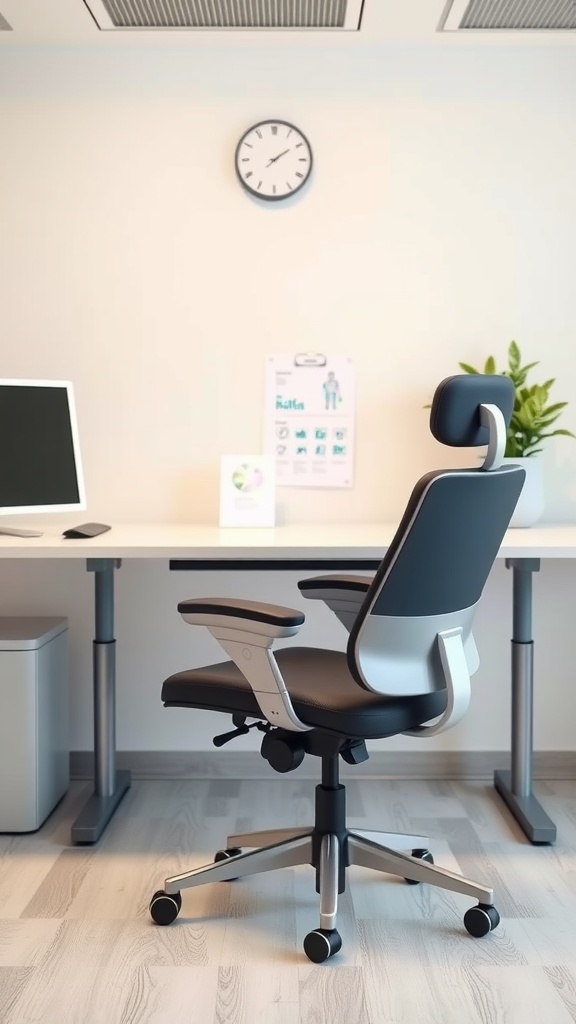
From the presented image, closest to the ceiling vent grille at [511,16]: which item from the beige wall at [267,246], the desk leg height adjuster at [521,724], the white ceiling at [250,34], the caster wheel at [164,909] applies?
the white ceiling at [250,34]

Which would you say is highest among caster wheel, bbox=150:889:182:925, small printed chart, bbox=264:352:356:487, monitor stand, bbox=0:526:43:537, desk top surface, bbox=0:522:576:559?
small printed chart, bbox=264:352:356:487

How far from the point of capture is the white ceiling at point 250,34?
10.2 feet

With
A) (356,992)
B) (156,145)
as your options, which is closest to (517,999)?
(356,992)

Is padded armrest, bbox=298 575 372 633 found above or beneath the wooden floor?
above

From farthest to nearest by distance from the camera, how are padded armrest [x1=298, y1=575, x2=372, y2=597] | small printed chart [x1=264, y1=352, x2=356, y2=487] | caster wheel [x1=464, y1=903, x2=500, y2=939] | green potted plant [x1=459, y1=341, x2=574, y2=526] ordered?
1. small printed chart [x1=264, y1=352, x2=356, y2=487]
2. green potted plant [x1=459, y1=341, x2=574, y2=526]
3. padded armrest [x1=298, y1=575, x2=372, y2=597]
4. caster wheel [x1=464, y1=903, x2=500, y2=939]

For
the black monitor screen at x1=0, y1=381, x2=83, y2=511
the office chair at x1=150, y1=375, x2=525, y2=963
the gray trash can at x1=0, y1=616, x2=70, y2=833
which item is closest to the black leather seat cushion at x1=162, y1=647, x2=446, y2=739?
the office chair at x1=150, y1=375, x2=525, y2=963

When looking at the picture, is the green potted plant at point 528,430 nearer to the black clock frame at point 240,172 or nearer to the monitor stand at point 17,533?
the black clock frame at point 240,172

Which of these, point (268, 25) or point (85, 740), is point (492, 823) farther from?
point (268, 25)

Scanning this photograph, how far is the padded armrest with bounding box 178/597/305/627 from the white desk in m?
0.55

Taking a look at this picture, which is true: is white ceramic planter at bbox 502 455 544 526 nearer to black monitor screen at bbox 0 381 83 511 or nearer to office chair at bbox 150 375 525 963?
office chair at bbox 150 375 525 963

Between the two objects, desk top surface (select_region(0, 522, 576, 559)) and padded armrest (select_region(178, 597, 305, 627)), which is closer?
padded armrest (select_region(178, 597, 305, 627))

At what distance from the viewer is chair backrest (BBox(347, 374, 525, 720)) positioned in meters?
2.05

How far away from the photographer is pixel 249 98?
338 centimetres

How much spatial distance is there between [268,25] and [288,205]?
56 cm
